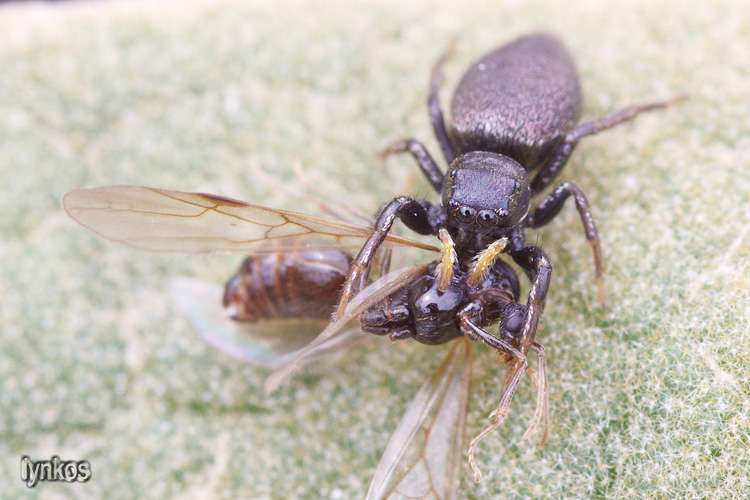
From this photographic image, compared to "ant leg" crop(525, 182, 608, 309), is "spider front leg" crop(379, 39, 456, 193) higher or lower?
higher

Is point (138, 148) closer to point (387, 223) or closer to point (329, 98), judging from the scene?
point (329, 98)

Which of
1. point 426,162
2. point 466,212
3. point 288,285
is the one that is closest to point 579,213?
point 466,212

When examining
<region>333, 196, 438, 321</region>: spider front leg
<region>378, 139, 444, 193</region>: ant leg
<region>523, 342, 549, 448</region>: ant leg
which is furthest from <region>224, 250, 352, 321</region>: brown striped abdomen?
<region>523, 342, 549, 448</region>: ant leg

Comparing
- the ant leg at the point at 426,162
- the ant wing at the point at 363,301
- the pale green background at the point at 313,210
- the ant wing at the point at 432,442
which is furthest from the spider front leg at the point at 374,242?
the pale green background at the point at 313,210

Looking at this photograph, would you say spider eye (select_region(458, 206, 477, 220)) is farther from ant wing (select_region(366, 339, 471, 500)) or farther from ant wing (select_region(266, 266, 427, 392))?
ant wing (select_region(366, 339, 471, 500))

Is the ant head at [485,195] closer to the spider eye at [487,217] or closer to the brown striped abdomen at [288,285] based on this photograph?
the spider eye at [487,217]
